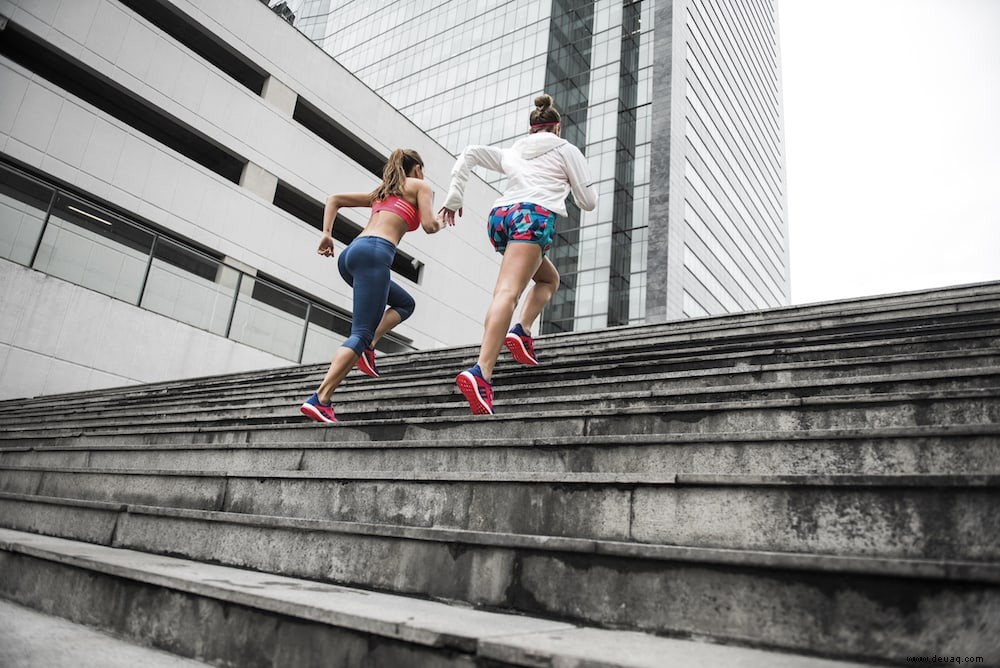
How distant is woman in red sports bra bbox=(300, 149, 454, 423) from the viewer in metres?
3.85

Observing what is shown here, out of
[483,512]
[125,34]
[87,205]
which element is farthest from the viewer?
[125,34]

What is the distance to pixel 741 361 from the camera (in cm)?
392

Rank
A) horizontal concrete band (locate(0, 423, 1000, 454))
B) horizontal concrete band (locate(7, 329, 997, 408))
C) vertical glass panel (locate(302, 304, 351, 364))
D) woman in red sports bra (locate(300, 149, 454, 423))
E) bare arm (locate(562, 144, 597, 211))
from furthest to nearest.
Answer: vertical glass panel (locate(302, 304, 351, 364)) → bare arm (locate(562, 144, 597, 211)) → woman in red sports bra (locate(300, 149, 454, 423)) → horizontal concrete band (locate(7, 329, 997, 408)) → horizontal concrete band (locate(0, 423, 1000, 454))

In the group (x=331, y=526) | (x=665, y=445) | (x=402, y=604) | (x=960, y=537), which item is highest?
(x=665, y=445)

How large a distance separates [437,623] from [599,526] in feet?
2.37

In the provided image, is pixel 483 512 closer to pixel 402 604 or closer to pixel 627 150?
pixel 402 604

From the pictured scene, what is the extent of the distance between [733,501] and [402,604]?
113 cm

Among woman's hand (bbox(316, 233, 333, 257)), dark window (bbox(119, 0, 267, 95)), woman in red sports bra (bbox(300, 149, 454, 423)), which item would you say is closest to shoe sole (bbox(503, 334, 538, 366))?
woman in red sports bra (bbox(300, 149, 454, 423))

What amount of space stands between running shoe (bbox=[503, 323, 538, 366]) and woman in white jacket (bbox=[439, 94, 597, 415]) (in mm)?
11

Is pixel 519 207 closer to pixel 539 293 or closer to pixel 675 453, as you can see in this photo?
pixel 539 293

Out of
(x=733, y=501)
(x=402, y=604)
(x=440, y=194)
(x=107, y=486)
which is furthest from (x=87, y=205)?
(x=440, y=194)

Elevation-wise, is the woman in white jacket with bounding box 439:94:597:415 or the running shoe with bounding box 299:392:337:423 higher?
the woman in white jacket with bounding box 439:94:597:415

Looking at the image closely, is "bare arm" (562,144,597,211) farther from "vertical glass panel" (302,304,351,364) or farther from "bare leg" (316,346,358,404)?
"vertical glass panel" (302,304,351,364)

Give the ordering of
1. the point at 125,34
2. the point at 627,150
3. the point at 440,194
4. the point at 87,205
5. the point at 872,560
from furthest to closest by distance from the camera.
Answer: the point at 627,150, the point at 440,194, the point at 125,34, the point at 87,205, the point at 872,560
